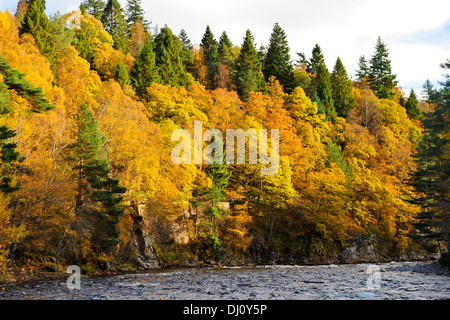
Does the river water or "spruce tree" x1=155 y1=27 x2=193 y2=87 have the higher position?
"spruce tree" x1=155 y1=27 x2=193 y2=87

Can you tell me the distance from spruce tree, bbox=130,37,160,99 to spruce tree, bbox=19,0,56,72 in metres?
12.8

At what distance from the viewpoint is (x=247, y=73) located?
66.9m

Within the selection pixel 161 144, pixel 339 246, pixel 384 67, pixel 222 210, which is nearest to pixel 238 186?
pixel 222 210

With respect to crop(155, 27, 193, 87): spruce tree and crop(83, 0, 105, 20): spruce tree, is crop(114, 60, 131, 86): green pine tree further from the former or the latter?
crop(83, 0, 105, 20): spruce tree

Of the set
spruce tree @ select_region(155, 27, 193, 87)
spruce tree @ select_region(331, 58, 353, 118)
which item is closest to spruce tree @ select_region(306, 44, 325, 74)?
spruce tree @ select_region(331, 58, 353, 118)

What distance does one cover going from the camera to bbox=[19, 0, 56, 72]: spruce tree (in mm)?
43369

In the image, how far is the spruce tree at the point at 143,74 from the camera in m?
54.6

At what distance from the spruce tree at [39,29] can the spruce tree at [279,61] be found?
4306 centimetres

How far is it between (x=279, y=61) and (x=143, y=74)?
111 ft

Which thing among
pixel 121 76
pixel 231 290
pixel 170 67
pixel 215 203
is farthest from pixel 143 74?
pixel 231 290

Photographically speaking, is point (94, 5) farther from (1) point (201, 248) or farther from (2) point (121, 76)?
(1) point (201, 248)

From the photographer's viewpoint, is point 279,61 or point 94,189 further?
point 279,61

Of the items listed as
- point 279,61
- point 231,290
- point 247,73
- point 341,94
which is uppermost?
point 279,61

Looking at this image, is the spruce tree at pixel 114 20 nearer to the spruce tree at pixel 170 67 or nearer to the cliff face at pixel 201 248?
the spruce tree at pixel 170 67
